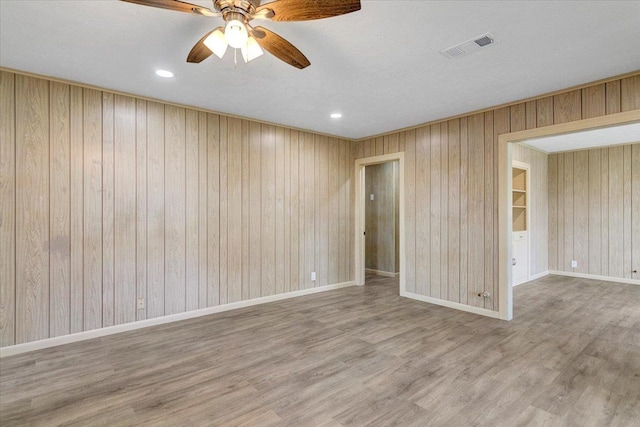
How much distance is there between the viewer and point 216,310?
414 cm

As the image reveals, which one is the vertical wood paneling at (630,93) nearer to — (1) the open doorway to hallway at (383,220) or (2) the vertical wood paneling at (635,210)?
(1) the open doorway to hallway at (383,220)

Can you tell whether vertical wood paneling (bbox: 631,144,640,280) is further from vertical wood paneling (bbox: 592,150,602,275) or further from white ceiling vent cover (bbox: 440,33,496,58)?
white ceiling vent cover (bbox: 440,33,496,58)

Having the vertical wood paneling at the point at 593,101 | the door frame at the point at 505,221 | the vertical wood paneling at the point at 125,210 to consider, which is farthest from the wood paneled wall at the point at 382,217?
the vertical wood paneling at the point at 125,210

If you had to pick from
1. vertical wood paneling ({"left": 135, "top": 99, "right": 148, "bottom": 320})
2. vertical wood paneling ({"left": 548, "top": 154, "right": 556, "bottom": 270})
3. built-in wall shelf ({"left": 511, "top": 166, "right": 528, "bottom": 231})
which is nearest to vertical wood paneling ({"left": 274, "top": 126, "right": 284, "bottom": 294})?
vertical wood paneling ({"left": 135, "top": 99, "right": 148, "bottom": 320})

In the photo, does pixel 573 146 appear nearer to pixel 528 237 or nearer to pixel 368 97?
pixel 528 237

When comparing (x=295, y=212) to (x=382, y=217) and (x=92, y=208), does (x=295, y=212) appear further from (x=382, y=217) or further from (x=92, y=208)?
(x=92, y=208)

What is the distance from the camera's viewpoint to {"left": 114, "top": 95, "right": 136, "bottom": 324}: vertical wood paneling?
136 inches

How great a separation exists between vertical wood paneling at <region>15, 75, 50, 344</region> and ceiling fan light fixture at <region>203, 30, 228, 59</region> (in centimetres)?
229

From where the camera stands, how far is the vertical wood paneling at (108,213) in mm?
Result: 3387

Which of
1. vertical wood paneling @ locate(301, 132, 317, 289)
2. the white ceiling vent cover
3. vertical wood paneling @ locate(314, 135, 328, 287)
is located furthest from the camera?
vertical wood paneling @ locate(314, 135, 328, 287)

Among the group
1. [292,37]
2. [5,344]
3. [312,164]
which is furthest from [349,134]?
[5,344]

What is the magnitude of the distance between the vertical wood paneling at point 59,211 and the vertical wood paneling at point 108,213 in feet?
0.97

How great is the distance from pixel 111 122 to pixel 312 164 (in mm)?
2828

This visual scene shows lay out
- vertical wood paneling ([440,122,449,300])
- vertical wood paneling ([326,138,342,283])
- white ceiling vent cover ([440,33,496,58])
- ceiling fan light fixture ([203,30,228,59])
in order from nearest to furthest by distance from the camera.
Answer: ceiling fan light fixture ([203,30,228,59])
white ceiling vent cover ([440,33,496,58])
vertical wood paneling ([440,122,449,300])
vertical wood paneling ([326,138,342,283])
